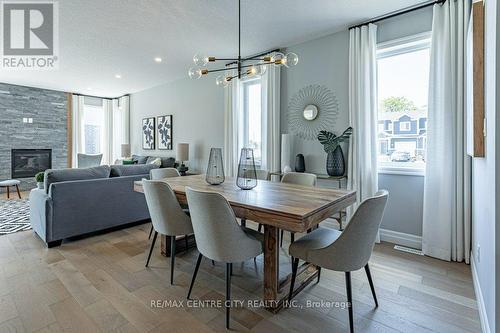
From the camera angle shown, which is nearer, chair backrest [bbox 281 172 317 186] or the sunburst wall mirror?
chair backrest [bbox 281 172 317 186]

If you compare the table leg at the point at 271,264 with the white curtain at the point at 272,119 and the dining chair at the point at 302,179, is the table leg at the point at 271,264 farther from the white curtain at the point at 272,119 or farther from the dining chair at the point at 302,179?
the white curtain at the point at 272,119

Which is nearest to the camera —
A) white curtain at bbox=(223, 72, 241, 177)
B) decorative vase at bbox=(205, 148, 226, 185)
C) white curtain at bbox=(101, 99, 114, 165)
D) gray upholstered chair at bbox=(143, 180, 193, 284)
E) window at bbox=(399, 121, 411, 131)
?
A: gray upholstered chair at bbox=(143, 180, 193, 284)

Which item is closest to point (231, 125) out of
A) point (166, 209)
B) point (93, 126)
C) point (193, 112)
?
point (193, 112)

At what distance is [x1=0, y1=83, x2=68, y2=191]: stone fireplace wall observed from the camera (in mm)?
6188

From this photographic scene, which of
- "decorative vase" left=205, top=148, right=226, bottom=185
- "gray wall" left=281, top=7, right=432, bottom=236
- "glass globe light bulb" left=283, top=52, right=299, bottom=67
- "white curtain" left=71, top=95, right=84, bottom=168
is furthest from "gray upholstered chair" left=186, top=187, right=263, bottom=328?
"white curtain" left=71, top=95, right=84, bottom=168

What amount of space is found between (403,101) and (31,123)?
322 inches

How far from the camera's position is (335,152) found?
132 inches

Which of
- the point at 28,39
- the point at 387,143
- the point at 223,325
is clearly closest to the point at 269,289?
the point at 223,325

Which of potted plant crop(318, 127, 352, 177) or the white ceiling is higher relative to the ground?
the white ceiling

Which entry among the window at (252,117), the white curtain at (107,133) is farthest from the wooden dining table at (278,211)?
the white curtain at (107,133)

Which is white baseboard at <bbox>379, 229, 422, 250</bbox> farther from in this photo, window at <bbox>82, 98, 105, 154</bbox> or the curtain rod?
window at <bbox>82, 98, 105, 154</bbox>

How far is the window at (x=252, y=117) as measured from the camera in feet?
15.0

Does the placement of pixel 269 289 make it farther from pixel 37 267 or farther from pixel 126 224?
pixel 126 224

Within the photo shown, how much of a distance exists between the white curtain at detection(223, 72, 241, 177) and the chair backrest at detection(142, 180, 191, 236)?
2.59m
